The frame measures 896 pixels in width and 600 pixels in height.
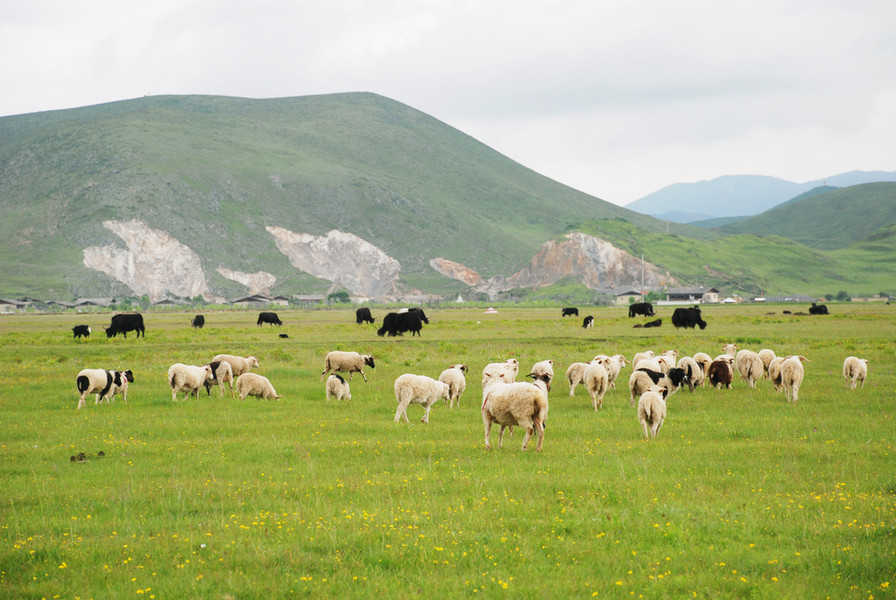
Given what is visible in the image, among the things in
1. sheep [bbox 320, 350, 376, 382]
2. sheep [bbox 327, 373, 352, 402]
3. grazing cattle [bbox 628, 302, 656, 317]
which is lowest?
sheep [bbox 327, 373, 352, 402]

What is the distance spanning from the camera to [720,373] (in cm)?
2614

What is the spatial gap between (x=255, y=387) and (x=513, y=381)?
28.2ft

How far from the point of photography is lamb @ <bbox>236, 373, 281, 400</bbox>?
25031 mm

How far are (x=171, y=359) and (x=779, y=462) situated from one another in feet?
105

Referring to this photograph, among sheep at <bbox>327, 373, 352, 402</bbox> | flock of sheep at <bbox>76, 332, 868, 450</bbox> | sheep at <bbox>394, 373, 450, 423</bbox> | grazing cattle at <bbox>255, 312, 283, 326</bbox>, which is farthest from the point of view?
grazing cattle at <bbox>255, 312, 283, 326</bbox>

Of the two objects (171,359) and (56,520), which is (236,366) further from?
(56,520)

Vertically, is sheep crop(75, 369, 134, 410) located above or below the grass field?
above

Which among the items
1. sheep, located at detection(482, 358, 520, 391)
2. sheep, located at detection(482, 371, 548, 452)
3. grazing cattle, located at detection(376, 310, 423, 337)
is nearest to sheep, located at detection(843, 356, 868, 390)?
sheep, located at detection(482, 358, 520, 391)

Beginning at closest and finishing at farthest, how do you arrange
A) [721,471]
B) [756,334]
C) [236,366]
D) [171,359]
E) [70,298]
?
1. [721,471]
2. [236,366]
3. [171,359]
4. [756,334]
5. [70,298]

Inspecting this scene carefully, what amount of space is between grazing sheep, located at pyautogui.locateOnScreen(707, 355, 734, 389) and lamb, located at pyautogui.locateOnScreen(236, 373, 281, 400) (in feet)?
49.1

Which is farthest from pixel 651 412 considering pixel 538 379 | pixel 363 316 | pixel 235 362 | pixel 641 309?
pixel 641 309

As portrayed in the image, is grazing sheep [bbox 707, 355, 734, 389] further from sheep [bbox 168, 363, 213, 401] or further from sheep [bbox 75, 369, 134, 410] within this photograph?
sheep [bbox 75, 369, 134, 410]

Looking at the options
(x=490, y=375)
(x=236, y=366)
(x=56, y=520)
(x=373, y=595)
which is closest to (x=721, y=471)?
(x=373, y=595)

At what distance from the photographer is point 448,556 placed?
970 centimetres
